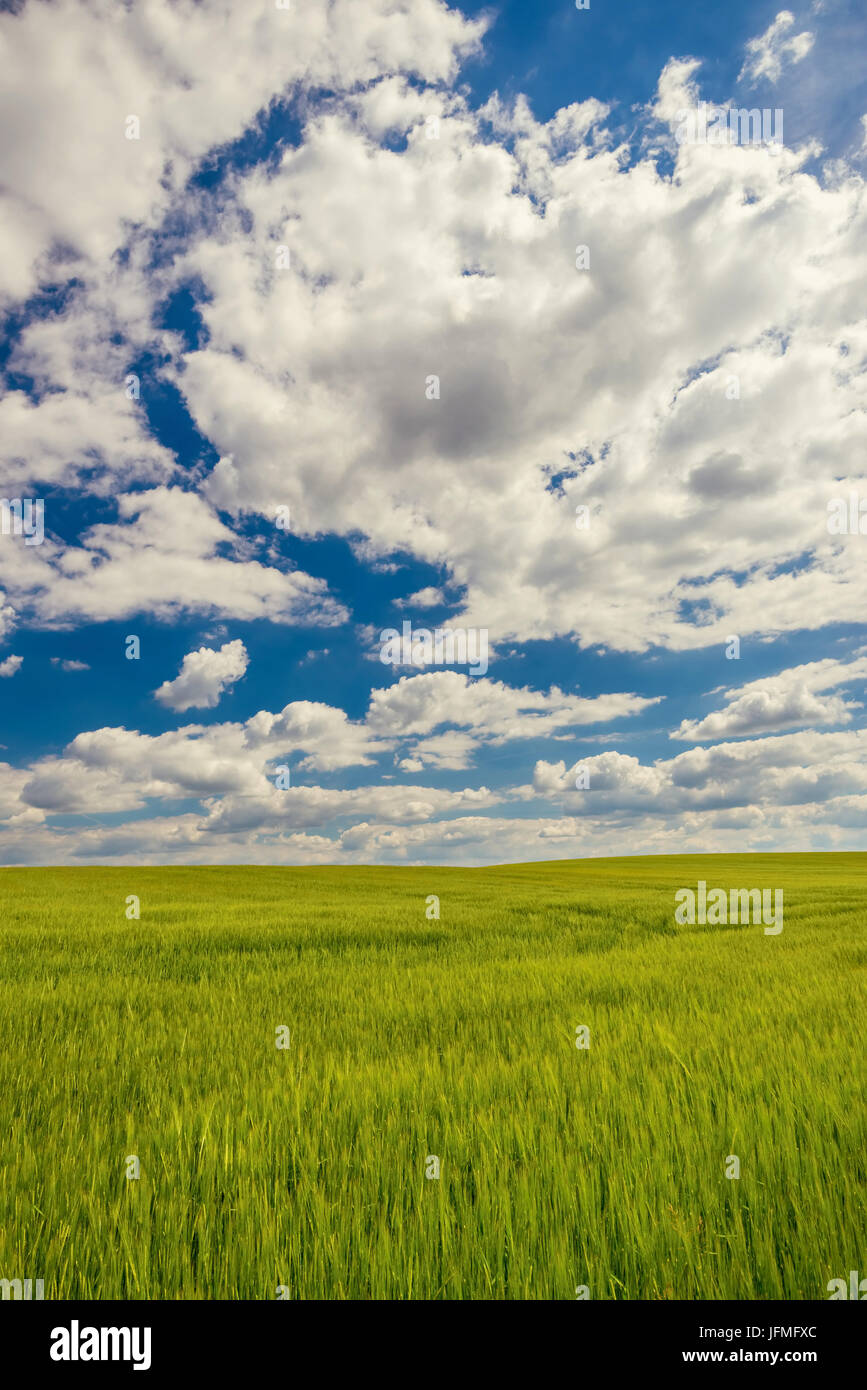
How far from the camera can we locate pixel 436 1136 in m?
3.65

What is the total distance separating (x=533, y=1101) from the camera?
13.5 feet

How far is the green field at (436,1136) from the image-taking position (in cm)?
259

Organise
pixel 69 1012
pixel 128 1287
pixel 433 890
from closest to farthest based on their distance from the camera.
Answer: pixel 128 1287, pixel 69 1012, pixel 433 890

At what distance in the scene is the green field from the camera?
2592mm

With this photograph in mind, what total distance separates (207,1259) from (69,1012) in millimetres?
5917
